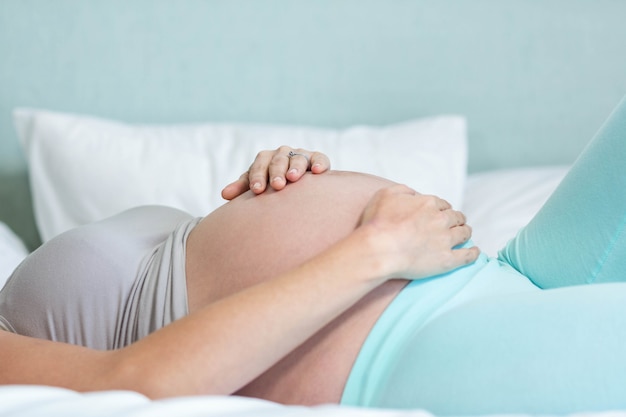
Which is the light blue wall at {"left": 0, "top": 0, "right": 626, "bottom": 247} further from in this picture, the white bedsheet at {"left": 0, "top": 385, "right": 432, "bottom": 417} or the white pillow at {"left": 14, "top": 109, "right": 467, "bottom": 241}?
the white bedsheet at {"left": 0, "top": 385, "right": 432, "bottom": 417}

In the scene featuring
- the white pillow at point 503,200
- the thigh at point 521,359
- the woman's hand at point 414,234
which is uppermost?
the woman's hand at point 414,234

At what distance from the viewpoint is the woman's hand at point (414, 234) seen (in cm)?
85

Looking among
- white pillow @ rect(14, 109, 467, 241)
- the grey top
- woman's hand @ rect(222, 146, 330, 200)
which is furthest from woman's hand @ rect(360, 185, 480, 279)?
white pillow @ rect(14, 109, 467, 241)

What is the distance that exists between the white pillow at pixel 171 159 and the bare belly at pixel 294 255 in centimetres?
50

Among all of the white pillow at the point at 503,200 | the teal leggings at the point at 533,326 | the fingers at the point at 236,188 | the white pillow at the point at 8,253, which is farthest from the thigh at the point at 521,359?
the white pillow at the point at 8,253

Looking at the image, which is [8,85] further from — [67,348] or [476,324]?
[476,324]

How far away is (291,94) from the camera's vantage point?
1.86m

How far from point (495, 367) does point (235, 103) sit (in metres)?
1.24

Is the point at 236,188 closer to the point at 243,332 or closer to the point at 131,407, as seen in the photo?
the point at 243,332

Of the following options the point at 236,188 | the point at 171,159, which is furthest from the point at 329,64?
the point at 236,188

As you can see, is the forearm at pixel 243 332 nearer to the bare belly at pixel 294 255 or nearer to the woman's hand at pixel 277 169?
the bare belly at pixel 294 255

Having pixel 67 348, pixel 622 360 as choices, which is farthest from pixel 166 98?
pixel 622 360

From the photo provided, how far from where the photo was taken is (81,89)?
181 centimetres

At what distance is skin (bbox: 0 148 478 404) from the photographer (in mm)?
762
